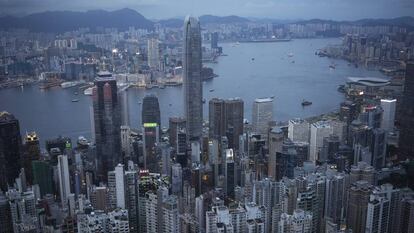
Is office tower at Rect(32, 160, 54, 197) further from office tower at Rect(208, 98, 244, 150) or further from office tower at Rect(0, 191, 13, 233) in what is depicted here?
office tower at Rect(208, 98, 244, 150)

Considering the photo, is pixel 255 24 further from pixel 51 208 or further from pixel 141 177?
pixel 51 208

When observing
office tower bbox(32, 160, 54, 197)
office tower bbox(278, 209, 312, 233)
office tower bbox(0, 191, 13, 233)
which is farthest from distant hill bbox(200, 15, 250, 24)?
office tower bbox(0, 191, 13, 233)

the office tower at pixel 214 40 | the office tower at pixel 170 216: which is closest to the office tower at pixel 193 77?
the office tower at pixel 214 40

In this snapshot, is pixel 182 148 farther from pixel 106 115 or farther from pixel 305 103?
pixel 305 103

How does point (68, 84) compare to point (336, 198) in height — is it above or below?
above

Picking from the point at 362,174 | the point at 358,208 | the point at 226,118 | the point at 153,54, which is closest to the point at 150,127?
the point at 226,118

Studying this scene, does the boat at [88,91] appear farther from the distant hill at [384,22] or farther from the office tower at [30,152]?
the distant hill at [384,22]

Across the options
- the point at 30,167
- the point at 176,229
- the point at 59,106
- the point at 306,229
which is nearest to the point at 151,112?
the point at 59,106
